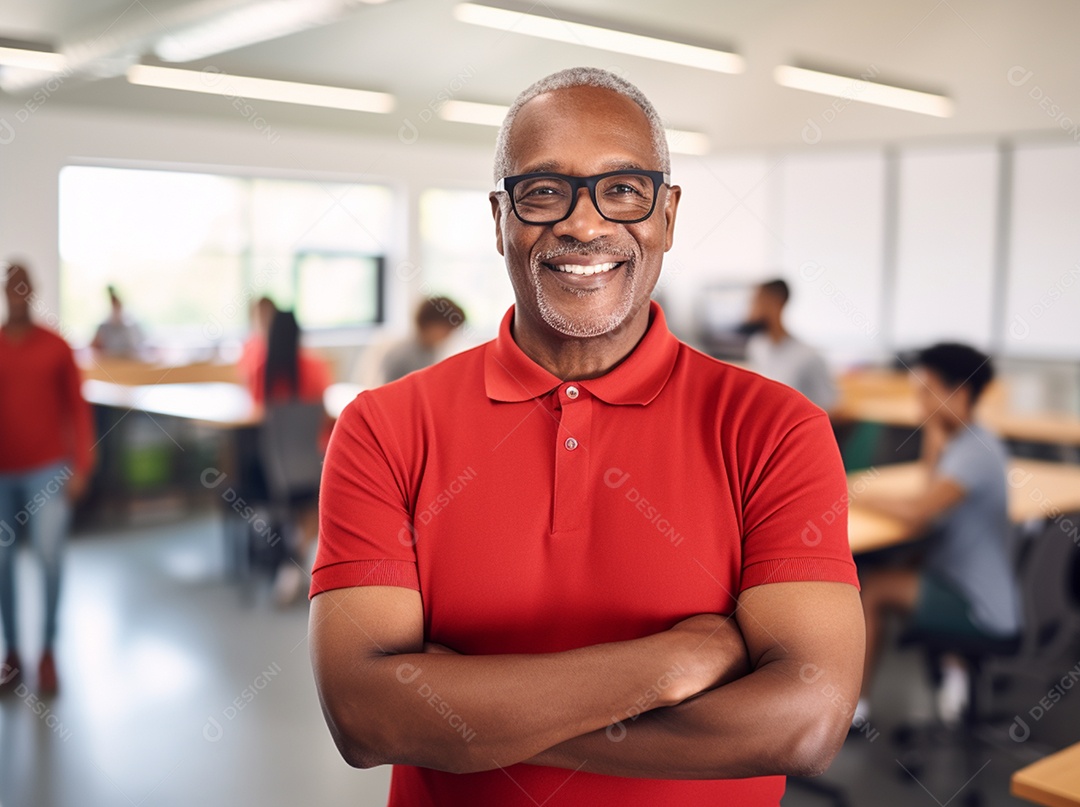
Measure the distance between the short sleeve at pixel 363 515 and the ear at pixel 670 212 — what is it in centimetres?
46

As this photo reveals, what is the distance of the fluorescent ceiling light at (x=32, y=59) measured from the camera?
4.96 meters

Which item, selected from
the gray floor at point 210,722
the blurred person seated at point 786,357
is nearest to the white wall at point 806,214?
the gray floor at point 210,722

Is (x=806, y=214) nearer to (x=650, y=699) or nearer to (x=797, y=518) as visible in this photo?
(x=797, y=518)

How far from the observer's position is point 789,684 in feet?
3.66

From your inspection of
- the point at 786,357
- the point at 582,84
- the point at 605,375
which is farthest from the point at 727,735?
the point at 786,357

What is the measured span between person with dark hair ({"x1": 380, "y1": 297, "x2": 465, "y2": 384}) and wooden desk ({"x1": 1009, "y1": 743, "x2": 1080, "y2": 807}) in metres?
3.68

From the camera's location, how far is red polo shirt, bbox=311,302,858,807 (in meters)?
1.16

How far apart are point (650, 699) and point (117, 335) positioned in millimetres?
6051

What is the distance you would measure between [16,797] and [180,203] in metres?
5.03

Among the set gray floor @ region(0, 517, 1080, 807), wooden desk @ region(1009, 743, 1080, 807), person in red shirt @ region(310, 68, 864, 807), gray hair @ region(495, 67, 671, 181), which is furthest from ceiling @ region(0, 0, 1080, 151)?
person in red shirt @ region(310, 68, 864, 807)

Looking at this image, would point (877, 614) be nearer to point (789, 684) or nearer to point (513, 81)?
point (789, 684)

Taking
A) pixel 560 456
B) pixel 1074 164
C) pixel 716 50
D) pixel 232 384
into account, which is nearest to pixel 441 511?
pixel 560 456

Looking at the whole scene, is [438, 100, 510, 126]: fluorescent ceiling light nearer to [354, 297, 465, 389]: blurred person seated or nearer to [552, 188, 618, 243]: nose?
[354, 297, 465, 389]: blurred person seated

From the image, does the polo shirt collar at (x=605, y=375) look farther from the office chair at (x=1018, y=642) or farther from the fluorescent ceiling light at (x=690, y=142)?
the fluorescent ceiling light at (x=690, y=142)
